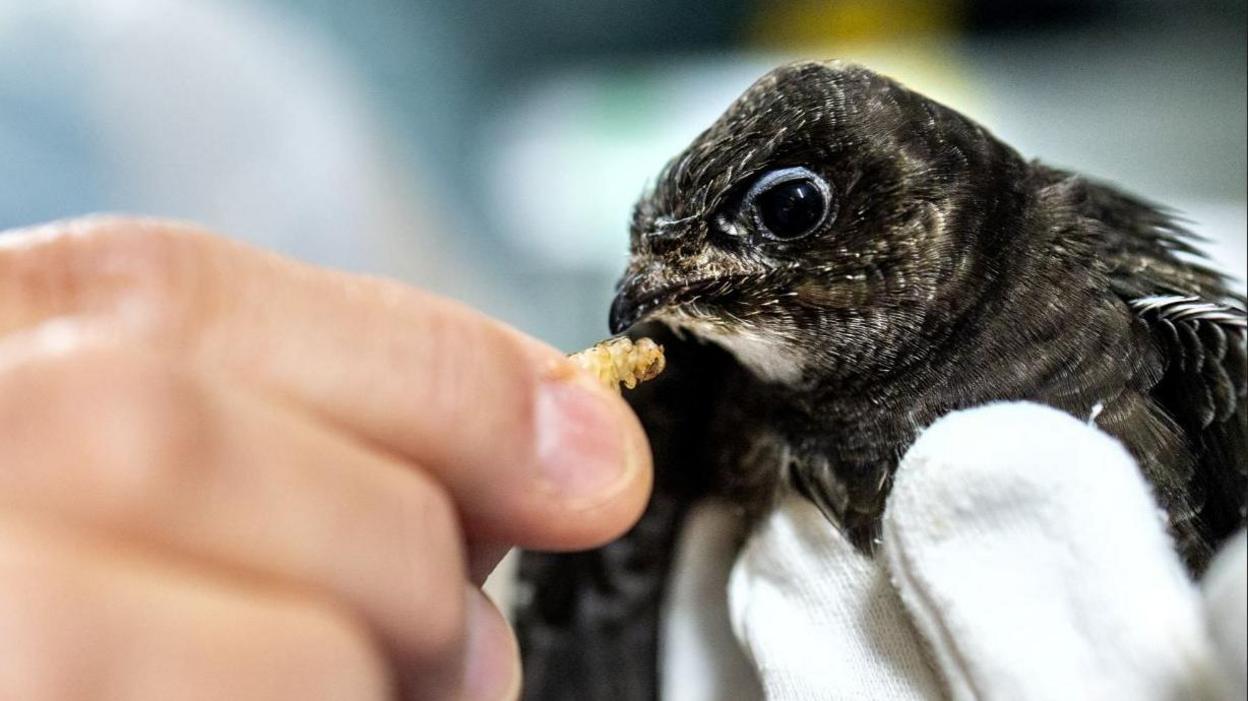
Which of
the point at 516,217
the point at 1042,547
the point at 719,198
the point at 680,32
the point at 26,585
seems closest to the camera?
the point at 26,585

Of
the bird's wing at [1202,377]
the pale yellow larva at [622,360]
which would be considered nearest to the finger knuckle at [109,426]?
the pale yellow larva at [622,360]

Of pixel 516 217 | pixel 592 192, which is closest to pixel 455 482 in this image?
pixel 592 192

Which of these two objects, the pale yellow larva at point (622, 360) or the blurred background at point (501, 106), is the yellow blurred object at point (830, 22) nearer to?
the blurred background at point (501, 106)

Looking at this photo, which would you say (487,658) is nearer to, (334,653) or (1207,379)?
(334,653)

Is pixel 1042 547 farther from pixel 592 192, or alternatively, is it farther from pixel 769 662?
pixel 592 192

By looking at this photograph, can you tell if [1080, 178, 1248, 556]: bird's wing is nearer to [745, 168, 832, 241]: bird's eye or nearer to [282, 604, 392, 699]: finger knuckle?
[745, 168, 832, 241]: bird's eye

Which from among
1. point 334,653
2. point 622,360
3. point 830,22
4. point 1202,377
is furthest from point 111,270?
point 830,22
